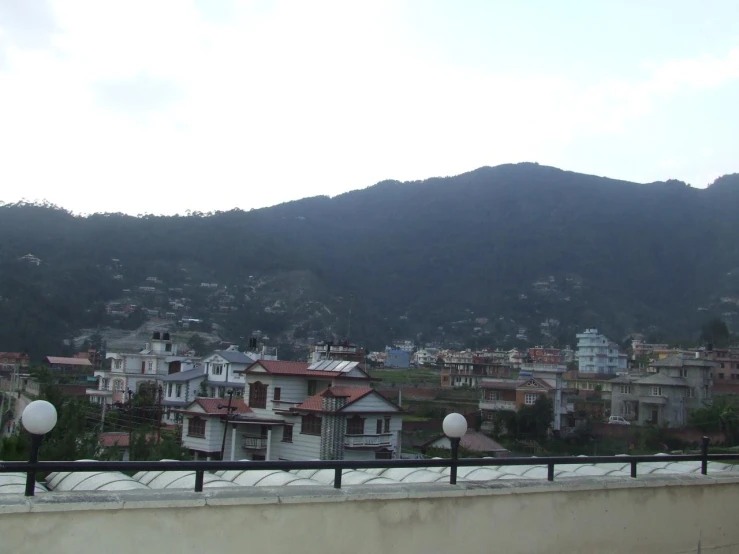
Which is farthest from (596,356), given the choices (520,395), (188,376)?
(188,376)

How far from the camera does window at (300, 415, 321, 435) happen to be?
23.7 m

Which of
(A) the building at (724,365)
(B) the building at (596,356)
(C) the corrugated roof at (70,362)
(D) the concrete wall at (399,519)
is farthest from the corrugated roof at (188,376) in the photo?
(B) the building at (596,356)

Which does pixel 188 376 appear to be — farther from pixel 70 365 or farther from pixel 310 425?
pixel 70 365

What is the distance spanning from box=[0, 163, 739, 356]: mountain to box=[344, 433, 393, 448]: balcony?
6027cm

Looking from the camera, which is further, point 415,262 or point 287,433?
point 415,262

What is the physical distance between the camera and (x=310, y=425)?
24.0 meters

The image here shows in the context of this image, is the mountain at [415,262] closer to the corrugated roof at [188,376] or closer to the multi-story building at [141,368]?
the multi-story building at [141,368]

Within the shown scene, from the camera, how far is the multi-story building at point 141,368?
44656mm

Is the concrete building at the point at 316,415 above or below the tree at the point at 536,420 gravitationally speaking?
above

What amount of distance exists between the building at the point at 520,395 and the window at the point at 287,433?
62.3ft

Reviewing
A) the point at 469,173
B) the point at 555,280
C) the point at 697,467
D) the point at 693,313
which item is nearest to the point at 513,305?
the point at 555,280

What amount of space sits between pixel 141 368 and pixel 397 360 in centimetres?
5043

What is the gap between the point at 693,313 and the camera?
412 ft

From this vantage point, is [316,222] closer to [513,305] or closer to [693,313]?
[513,305]
